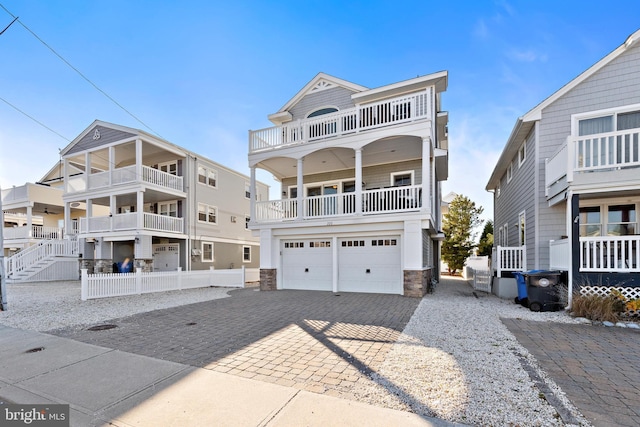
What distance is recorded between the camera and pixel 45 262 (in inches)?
690

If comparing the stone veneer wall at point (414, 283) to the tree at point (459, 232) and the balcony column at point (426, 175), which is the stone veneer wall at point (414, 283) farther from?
the tree at point (459, 232)

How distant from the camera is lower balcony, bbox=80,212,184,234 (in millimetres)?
15945

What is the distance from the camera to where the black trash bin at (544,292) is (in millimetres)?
7816

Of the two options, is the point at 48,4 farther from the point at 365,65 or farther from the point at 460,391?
the point at 460,391

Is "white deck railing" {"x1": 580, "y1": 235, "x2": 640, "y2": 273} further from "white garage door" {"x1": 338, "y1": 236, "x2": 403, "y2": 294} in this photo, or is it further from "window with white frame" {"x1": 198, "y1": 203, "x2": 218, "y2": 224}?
"window with white frame" {"x1": 198, "y1": 203, "x2": 218, "y2": 224}

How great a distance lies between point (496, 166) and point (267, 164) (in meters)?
11.6

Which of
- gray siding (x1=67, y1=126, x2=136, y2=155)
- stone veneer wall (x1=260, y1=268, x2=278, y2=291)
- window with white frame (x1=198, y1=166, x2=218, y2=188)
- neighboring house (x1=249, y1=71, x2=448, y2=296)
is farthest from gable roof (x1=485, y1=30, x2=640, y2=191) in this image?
gray siding (x1=67, y1=126, x2=136, y2=155)

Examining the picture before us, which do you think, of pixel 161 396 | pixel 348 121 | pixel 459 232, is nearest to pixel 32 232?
pixel 348 121

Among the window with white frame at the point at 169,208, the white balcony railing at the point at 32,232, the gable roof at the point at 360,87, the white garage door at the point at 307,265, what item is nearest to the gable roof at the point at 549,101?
the gable roof at the point at 360,87

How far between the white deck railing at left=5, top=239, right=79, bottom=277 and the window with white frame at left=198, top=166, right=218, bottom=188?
8829 millimetres

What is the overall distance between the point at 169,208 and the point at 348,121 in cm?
1294

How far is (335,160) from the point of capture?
1319 centimetres

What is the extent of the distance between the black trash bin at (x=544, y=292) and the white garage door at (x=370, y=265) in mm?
4078

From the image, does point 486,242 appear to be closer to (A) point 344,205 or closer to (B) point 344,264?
(B) point 344,264
